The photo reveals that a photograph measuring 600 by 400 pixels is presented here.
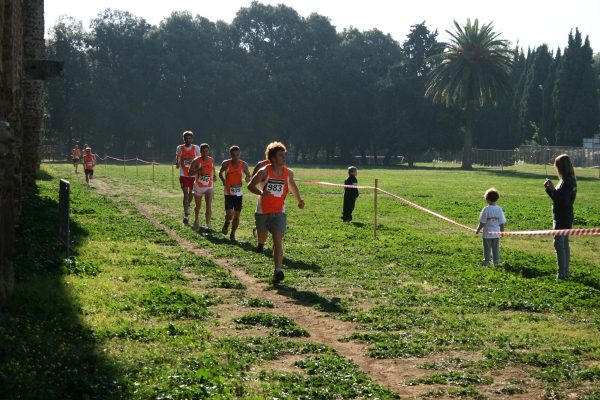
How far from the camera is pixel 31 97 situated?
2106 cm

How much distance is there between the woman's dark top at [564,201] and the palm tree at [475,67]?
54788 mm

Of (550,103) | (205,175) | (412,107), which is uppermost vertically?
(550,103)

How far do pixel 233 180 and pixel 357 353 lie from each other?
832 centimetres

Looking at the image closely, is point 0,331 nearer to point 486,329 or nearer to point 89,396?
point 89,396

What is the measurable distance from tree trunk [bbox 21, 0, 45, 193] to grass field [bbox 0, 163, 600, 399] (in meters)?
5.90

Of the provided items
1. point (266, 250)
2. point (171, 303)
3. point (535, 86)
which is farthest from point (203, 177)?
point (535, 86)

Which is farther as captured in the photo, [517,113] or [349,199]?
[517,113]

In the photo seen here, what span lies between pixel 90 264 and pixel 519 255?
283 inches

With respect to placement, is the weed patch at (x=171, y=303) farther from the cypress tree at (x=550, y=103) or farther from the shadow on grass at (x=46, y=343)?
the cypress tree at (x=550, y=103)

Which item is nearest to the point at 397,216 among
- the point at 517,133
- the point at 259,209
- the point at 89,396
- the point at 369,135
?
the point at 259,209

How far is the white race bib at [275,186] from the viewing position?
1052 cm

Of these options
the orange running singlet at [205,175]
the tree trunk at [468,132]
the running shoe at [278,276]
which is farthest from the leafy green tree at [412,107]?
the running shoe at [278,276]

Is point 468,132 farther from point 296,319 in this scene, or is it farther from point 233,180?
point 296,319

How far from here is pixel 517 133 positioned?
3442 inches
